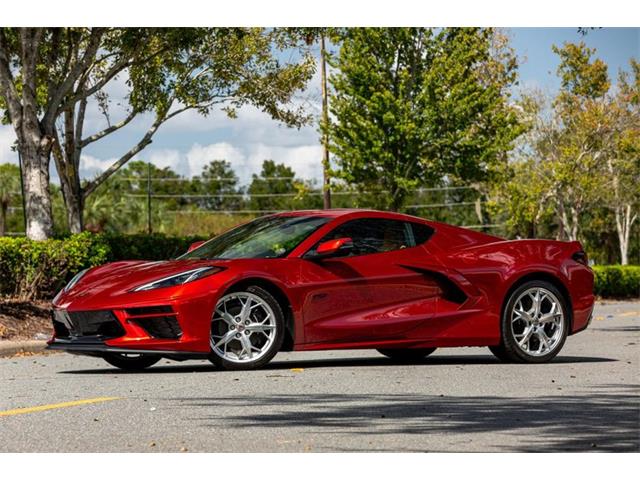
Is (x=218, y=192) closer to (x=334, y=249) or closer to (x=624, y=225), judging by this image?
(x=624, y=225)

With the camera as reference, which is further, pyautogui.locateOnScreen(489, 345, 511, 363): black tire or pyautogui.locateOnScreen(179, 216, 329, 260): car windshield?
pyautogui.locateOnScreen(489, 345, 511, 363): black tire

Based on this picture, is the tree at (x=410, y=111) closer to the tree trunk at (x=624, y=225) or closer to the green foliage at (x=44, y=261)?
the green foliage at (x=44, y=261)

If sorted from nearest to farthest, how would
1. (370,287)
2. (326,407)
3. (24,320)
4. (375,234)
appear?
(326,407) < (370,287) < (375,234) < (24,320)

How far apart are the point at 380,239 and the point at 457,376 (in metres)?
1.46

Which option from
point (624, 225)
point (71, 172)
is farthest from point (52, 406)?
point (624, 225)

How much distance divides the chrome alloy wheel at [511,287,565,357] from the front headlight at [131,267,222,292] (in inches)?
115

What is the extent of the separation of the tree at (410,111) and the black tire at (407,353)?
2296cm

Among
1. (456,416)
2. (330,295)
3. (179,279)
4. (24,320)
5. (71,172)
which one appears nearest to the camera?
(456,416)

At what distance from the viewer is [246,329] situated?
918 cm

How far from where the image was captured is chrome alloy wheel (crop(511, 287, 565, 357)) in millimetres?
10273

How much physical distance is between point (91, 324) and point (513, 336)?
379 centimetres

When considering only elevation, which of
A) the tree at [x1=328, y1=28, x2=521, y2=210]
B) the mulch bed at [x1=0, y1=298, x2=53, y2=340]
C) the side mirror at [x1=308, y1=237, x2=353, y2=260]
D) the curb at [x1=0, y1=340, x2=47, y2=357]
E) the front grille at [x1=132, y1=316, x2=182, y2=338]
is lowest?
the curb at [x1=0, y1=340, x2=47, y2=357]

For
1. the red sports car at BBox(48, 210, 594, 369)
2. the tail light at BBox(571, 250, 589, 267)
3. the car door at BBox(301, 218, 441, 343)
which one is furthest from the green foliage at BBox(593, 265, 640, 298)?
the car door at BBox(301, 218, 441, 343)

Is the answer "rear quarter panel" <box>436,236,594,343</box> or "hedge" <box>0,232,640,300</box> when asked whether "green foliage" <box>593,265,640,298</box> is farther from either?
"rear quarter panel" <box>436,236,594,343</box>
